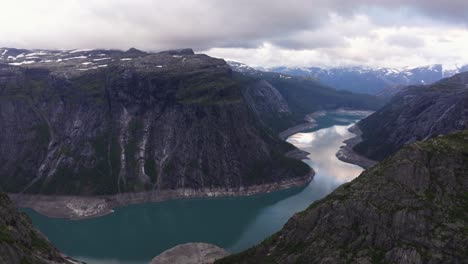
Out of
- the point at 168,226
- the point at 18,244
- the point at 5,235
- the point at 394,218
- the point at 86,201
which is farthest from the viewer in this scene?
the point at 86,201

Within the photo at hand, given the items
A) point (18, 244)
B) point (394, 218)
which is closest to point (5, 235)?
point (18, 244)

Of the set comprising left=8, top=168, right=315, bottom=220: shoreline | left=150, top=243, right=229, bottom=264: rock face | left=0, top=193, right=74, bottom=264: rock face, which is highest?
left=0, top=193, right=74, bottom=264: rock face

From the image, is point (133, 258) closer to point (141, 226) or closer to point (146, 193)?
point (141, 226)

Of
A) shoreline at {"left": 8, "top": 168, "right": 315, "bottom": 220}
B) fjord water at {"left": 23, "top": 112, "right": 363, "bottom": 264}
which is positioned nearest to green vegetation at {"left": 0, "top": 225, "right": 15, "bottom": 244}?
fjord water at {"left": 23, "top": 112, "right": 363, "bottom": 264}

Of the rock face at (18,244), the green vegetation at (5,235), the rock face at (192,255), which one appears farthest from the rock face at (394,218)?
the green vegetation at (5,235)

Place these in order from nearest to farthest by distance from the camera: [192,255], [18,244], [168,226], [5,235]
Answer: [5,235] < [18,244] < [192,255] < [168,226]

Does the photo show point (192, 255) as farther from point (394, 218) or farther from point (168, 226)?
point (394, 218)

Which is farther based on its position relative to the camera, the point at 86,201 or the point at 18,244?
the point at 86,201

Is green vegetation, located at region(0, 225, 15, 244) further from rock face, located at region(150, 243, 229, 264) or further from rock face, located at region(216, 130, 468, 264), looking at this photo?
rock face, located at region(216, 130, 468, 264)
